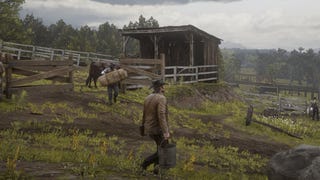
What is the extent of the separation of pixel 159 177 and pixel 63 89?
10.1 meters

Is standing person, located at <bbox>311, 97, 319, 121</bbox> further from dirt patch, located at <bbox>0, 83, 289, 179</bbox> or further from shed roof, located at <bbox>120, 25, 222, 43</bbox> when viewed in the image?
dirt patch, located at <bbox>0, 83, 289, 179</bbox>

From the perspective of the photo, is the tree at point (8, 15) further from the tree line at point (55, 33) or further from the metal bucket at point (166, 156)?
the metal bucket at point (166, 156)

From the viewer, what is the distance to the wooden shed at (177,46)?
27781 millimetres

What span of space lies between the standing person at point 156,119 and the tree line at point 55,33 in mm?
33841

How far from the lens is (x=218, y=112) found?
21.0 meters

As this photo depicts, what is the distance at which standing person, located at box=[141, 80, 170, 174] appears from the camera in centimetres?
703

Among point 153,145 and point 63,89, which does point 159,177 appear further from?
point 63,89

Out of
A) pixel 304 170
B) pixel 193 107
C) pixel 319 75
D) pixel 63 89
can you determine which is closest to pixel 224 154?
pixel 304 170

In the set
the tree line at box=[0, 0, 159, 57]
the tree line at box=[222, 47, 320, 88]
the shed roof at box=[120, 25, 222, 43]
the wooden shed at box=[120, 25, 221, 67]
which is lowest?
the tree line at box=[222, 47, 320, 88]

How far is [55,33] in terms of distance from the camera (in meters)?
102

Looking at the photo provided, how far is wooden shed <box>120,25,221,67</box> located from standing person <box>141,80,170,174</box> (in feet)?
66.1

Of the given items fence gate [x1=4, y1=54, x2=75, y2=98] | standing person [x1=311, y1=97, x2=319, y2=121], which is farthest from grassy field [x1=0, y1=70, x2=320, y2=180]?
standing person [x1=311, y1=97, x2=319, y2=121]

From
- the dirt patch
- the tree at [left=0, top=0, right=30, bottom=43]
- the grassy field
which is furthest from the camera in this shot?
the tree at [left=0, top=0, right=30, bottom=43]

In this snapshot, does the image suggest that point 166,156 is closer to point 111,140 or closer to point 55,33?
point 111,140
